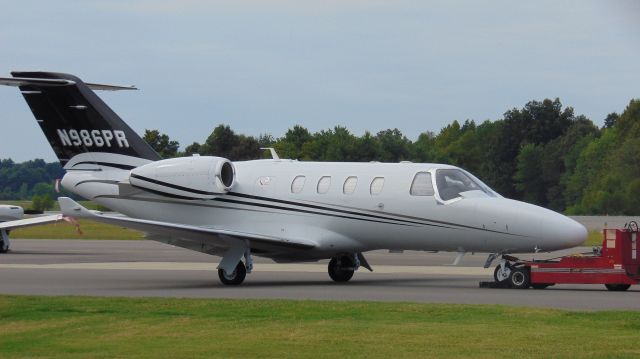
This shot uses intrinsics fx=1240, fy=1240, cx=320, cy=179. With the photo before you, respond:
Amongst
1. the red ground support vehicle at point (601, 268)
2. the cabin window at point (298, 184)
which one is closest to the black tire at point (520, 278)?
the red ground support vehicle at point (601, 268)

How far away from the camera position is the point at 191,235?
24.5 meters

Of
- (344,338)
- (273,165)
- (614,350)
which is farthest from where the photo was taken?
(273,165)

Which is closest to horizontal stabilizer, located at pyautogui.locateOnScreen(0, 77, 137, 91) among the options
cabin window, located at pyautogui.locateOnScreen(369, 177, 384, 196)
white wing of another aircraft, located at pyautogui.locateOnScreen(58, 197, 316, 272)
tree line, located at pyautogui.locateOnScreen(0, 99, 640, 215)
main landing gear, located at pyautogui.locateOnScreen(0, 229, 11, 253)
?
white wing of another aircraft, located at pyautogui.locateOnScreen(58, 197, 316, 272)

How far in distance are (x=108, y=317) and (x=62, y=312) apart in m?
1.11

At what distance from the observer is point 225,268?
2514 cm

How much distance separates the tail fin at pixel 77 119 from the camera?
27531 mm

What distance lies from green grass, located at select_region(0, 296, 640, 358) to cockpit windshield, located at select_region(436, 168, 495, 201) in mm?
5852

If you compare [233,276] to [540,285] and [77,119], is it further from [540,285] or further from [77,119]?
[540,285]

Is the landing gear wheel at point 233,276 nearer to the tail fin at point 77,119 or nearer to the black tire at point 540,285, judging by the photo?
the tail fin at point 77,119

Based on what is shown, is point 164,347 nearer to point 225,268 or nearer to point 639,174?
point 225,268

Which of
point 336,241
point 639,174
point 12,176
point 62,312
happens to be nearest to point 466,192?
point 336,241

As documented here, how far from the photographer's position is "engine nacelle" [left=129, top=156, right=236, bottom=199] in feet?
86.2

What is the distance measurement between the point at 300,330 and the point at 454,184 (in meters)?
9.69

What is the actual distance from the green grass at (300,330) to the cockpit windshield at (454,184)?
5852 mm
